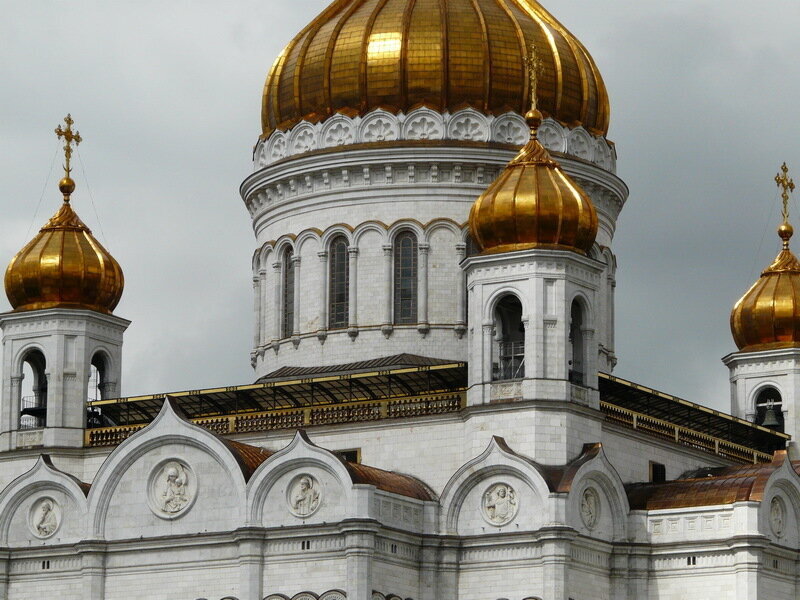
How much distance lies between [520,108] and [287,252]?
6.57m

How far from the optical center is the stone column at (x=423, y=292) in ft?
192

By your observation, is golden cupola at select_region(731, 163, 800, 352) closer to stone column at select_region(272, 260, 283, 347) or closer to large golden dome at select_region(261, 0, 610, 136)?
large golden dome at select_region(261, 0, 610, 136)

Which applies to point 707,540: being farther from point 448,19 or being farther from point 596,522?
point 448,19

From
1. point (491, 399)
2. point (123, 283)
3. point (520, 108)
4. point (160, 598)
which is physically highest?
point (520, 108)

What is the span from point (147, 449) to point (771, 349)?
57.3 feet

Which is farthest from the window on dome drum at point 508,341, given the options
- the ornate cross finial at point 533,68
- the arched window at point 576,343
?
the ornate cross finial at point 533,68

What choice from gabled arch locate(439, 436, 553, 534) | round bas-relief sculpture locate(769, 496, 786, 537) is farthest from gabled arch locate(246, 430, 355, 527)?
round bas-relief sculpture locate(769, 496, 786, 537)

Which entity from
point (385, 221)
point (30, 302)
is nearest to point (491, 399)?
point (385, 221)

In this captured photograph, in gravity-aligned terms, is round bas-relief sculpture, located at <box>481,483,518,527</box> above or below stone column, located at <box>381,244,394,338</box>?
below

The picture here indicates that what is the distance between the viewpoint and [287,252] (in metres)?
61.5

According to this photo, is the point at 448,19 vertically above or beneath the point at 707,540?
above

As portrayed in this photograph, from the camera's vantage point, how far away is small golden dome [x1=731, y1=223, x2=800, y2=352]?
63938mm

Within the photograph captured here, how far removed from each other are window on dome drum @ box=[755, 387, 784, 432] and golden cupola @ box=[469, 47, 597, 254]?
36.7 ft

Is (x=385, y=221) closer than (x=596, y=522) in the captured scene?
No
